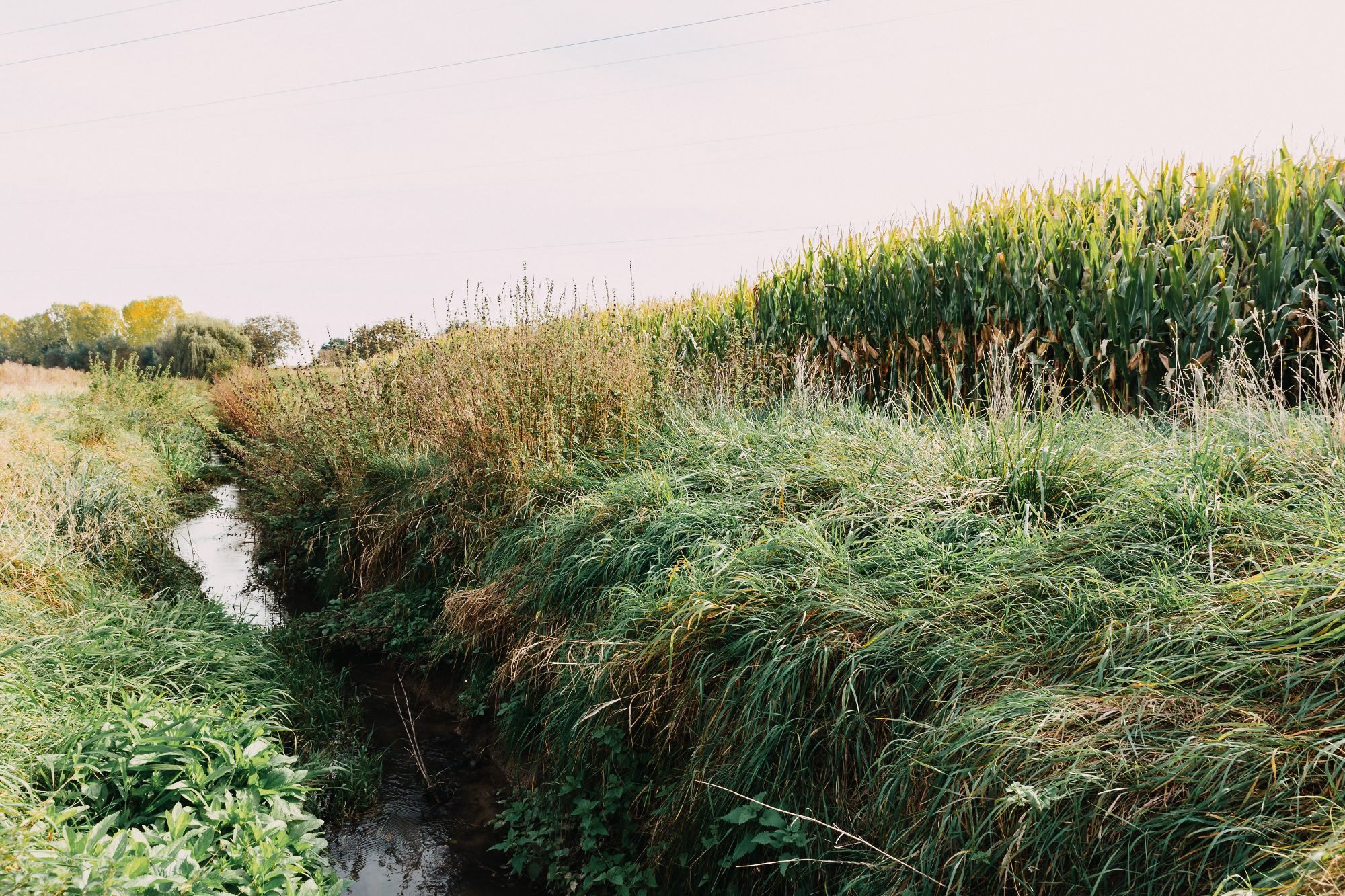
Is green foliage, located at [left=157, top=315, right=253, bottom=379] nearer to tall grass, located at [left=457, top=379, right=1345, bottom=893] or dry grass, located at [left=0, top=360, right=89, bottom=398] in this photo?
dry grass, located at [left=0, top=360, right=89, bottom=398]

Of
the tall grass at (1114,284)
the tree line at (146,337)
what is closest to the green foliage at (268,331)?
the tree line at (146,337)

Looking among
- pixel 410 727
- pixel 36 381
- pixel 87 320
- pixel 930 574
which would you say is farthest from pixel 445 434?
pixel 87 320

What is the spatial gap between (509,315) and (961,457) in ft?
14.6

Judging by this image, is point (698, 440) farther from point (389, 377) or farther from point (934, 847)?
point (389, 377)

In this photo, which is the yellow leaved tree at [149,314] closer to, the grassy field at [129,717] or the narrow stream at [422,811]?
the grassy field at [129,717]

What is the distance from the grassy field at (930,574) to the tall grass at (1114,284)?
0.04 m

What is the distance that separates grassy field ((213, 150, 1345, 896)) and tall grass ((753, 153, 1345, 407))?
0.04m

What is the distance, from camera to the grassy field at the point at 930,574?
222 centimetres

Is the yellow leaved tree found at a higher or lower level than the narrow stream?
higher

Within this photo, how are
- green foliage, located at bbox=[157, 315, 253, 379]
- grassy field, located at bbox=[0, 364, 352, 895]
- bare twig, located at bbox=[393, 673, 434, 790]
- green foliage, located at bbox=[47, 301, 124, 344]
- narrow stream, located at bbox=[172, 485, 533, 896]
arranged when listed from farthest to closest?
green foliage, located at bbox=[47, 301, 124, 344] < green foliage, located at bbox=[157, 315, 253, 379] < bare twig, located at bbox=[393, 673, 434, 790] < narrow stream, located at bbox=[172, 485, 533, 896] < grassy field, located at bbox=[0, 364, 352, 895]

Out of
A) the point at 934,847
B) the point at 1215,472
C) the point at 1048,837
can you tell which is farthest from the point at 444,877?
the point at 1215,472

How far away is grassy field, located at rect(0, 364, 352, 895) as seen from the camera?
2463 mm

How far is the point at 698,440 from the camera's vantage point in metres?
5.40

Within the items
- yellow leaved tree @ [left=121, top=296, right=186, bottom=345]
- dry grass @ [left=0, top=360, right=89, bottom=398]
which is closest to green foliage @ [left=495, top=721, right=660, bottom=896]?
dry grass @ [left=0, top=360, right=89, bottom=398]
